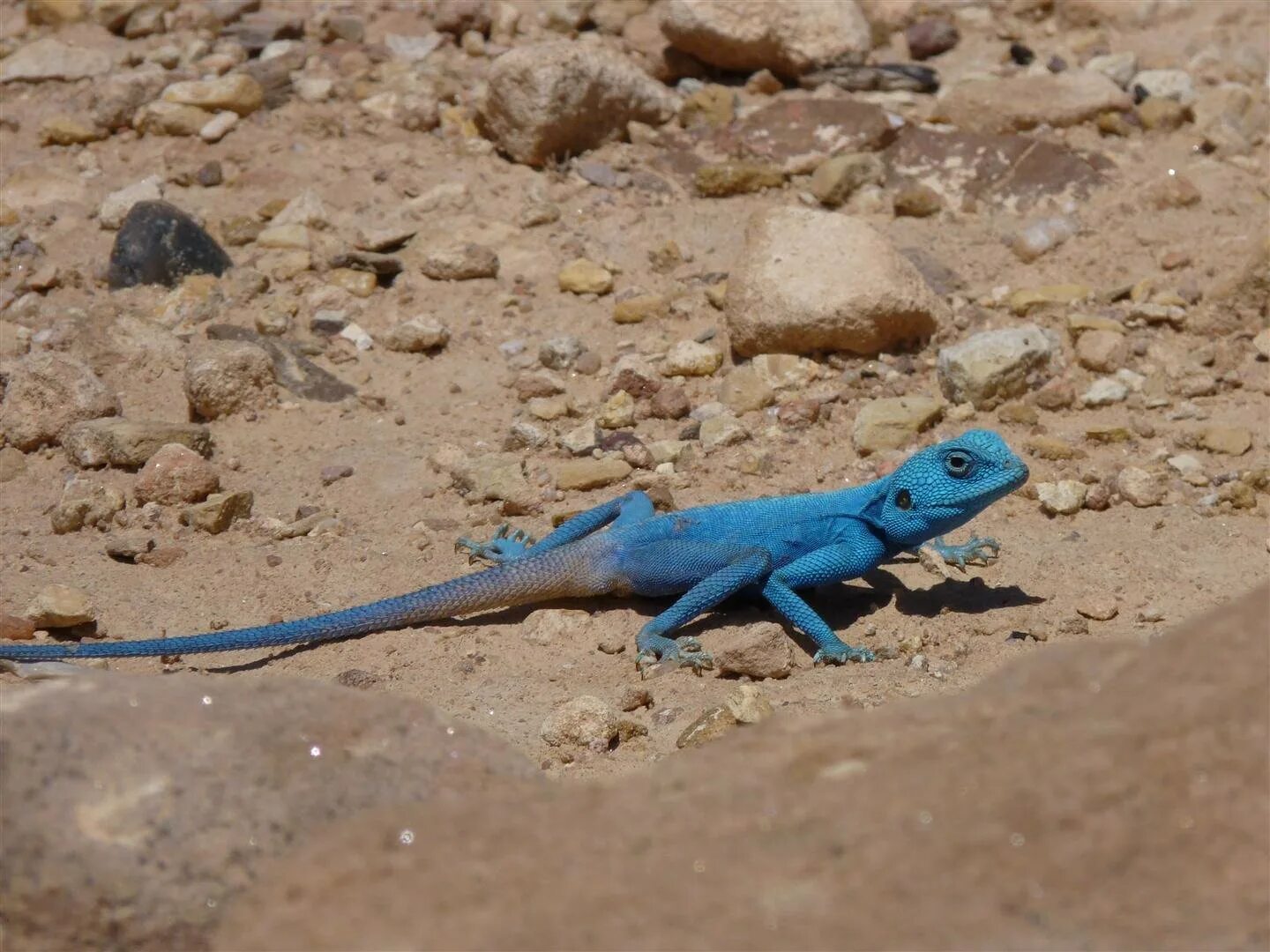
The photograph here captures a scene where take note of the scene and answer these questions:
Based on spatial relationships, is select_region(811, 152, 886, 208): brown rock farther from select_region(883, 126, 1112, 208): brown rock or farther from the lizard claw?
the lizard claw

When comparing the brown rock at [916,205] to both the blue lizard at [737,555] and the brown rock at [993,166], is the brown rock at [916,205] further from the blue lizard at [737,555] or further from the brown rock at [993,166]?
the blue lizard at [737,555]

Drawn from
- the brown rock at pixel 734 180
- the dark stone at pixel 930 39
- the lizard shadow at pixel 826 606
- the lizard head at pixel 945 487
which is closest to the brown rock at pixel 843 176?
the brown rock at pixel 734 180

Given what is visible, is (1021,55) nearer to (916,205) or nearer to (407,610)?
(916,205)

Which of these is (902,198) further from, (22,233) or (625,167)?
(22,233)

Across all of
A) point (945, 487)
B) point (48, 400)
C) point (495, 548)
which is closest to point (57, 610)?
point (48, 400)

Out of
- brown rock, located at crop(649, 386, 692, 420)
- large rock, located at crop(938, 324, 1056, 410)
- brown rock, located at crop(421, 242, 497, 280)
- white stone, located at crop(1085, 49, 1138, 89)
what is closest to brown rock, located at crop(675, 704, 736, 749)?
brown rock, located at crop(649, 386, 692, 420)

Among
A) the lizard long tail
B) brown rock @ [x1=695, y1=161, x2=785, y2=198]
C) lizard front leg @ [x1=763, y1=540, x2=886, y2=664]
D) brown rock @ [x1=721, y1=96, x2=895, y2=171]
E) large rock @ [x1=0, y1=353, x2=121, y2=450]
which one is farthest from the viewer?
brown rock @ [x1=721, y1=96, x2=895, y2=171]
